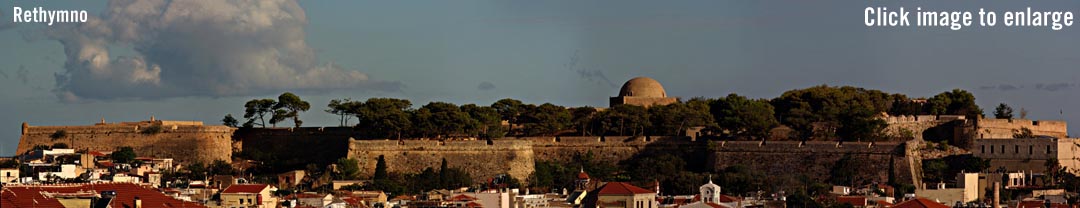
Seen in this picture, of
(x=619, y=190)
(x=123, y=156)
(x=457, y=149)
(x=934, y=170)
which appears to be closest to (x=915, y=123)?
(x=934, y=170)

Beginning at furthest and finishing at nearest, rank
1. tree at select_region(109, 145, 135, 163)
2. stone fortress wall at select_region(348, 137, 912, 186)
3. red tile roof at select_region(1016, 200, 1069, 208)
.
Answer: tree at select_region(109, 145, 135, 163) < stone fortress wall at select_region(348, 137, 912, 186) < red tile roof at select_region(1016, 200, 1069, 208)

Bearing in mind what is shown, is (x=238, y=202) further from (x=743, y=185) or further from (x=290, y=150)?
(x=290, y=150)

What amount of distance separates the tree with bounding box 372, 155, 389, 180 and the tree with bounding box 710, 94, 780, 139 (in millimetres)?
9767

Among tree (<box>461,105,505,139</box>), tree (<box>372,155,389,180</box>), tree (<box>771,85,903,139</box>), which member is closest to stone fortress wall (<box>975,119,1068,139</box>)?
tree (<box>771,85,903,139</box>)

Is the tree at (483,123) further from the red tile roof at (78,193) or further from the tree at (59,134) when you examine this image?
the red tile roof at (78,193)

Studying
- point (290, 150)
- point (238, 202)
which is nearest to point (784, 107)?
point (290, 150)

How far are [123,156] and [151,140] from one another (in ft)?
9.57

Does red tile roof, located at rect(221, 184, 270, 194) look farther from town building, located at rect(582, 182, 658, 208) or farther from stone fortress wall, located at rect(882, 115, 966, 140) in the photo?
stone fortress wall, located at rect(882, 115, 966, 140)

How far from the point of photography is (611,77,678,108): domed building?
229 ft

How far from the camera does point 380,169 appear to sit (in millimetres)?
60969

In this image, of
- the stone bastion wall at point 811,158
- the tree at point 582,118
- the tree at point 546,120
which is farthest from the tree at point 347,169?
the stone bastion wall at point 811,158

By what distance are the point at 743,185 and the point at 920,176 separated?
4583 millimetres

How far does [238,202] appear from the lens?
42250mm

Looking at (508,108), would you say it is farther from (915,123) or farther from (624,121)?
(915,123)
